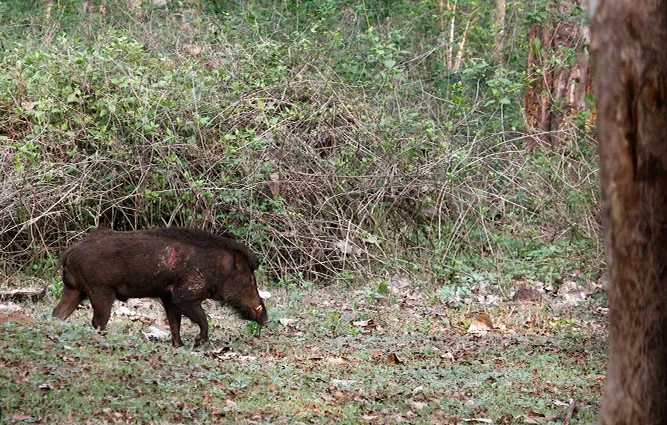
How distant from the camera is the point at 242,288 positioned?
34.2ft

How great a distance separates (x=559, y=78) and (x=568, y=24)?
910 mm

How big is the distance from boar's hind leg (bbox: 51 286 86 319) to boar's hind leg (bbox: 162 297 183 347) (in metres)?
0.77

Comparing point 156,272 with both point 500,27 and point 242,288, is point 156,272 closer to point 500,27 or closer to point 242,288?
point 242,288

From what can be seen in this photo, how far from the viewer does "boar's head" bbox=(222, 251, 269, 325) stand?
10383 millimetres

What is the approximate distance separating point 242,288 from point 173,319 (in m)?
0.75

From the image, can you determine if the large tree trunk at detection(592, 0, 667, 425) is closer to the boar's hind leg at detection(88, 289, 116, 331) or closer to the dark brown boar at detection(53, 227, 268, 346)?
the dark brown boar at detection(53, 227, 268, 346)

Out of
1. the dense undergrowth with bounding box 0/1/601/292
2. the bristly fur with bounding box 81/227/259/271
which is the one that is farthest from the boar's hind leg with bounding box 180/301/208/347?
the dense undergrowth with bounding box 0/1/601/292

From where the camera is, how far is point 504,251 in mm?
14438

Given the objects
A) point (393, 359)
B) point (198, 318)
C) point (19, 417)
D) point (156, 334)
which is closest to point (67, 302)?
point (156, 334)

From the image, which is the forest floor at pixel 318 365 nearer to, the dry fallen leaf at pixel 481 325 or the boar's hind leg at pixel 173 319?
the dry fallen leaf at pixel 481 325

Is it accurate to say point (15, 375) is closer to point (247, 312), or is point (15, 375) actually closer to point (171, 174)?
point (247, 312)

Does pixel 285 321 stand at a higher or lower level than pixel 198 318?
lower

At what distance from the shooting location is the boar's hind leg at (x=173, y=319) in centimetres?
992

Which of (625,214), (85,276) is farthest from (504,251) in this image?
(625,214)
